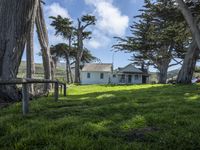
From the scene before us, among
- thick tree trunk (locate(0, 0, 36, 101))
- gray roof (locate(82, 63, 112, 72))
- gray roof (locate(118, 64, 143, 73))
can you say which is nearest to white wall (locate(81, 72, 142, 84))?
gray roof (locate(82, 63, 112, 72))

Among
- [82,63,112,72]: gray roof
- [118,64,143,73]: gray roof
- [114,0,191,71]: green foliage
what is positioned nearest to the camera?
[114,0,191,71]: green foliage

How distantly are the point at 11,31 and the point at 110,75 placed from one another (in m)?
46.6

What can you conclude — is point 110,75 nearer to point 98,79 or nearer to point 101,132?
point 98,79

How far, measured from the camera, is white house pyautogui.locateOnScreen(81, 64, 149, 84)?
5447cm

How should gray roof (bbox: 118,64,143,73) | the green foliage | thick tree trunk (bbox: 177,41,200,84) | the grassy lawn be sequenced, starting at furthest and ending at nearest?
gray roof (bbox: 118,64,143,73), the green foliage, thick tree trunk (bbox: 177,41,200,84), the grassy lawn

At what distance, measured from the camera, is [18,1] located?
874 centimetres

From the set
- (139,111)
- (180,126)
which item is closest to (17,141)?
(180,126)

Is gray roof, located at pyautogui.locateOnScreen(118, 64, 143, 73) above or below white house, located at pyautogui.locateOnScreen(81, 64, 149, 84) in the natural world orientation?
above

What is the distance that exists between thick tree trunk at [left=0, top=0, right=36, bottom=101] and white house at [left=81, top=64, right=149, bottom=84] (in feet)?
149

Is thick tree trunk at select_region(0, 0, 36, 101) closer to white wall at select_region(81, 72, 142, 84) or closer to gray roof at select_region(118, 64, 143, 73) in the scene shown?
white wall at select_region(81, 72, 142, 84)

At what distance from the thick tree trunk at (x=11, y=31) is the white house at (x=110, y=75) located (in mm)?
45320

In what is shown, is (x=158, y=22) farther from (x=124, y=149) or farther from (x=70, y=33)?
(x=124, y=149)

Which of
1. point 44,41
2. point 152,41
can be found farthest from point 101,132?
point 152,41

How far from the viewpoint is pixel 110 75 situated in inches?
2167
